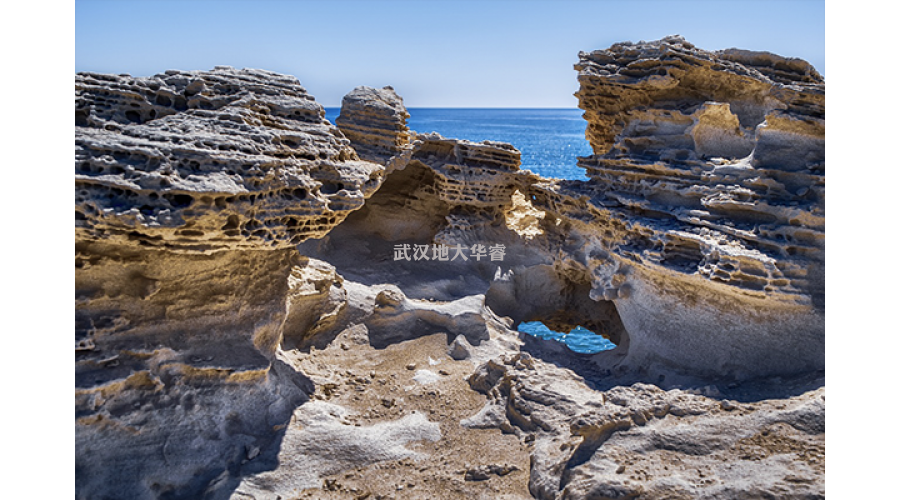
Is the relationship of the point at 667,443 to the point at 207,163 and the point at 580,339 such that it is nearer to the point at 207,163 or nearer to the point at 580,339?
the point at 207,163

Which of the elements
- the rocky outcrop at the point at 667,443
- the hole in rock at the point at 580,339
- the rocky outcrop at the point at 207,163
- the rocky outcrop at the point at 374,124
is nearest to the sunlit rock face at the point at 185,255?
the rocky outcrop at the point at 207,163

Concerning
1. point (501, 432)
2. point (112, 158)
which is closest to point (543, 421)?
point (501, 432)

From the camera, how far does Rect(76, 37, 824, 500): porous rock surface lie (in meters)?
5.43

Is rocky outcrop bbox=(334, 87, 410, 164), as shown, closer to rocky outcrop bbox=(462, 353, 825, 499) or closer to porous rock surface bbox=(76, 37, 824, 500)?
porous rock surface bbox=(76, 37, 824, 500)

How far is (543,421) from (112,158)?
5.02 metres

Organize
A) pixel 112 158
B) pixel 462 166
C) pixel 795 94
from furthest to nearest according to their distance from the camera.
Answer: pixel 462 166
pixel 795 94
pixel 112 158

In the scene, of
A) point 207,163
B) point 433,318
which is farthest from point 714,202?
point 207,163

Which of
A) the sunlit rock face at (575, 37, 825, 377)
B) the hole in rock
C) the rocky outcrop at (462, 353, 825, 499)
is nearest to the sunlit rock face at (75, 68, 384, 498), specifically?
the rocky outcrop at (462, 353, 825, 499)

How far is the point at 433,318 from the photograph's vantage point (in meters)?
9.20

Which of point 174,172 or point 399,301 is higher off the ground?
point 174,172

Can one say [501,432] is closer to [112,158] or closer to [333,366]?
[333,366]

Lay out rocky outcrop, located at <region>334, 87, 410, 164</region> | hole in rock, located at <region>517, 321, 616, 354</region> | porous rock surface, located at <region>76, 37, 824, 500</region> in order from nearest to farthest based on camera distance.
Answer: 1. porous rock surface, located at <region>76, 37, 824, 500</region>
2. rocky outcrop, located at <region>334, 87, 410, 164</region>
3. hole in rock, located at <region>517, 321, 616, 354</region>

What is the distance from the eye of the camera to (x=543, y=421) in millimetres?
6570

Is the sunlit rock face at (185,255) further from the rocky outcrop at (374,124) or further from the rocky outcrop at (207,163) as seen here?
the rocky outcrop at (374,124)
